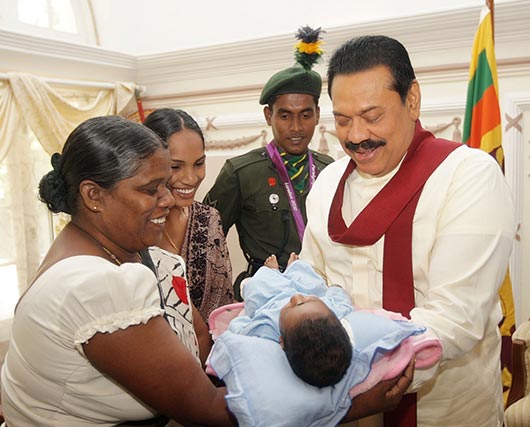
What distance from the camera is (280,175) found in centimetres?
292

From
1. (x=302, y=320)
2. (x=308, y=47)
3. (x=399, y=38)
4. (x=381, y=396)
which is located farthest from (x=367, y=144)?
(x=399, y=38)

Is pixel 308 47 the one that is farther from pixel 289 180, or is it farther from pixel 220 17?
pixel 220 17

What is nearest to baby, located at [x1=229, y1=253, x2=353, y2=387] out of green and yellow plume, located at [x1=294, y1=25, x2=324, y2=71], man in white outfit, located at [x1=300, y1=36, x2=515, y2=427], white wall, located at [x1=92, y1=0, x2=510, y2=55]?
man in white outfit, located at [x1=300, y1=36, x2=515, y2=427]

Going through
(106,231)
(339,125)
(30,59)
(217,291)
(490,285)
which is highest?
(30,59)

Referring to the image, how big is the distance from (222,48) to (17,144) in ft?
5.12

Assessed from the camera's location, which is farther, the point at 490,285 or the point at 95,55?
the point at 95,55

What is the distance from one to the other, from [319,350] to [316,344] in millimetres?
21

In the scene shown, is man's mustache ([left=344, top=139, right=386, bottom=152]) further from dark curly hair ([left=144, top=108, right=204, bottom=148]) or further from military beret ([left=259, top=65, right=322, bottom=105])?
military beret ([left=259, top=65, right=322, bottom=105])

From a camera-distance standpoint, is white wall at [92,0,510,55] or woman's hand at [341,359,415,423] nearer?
woman's hand at [341,359,415,423]

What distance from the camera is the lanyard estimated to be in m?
2.85

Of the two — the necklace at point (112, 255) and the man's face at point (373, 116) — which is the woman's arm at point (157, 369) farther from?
the man's face at point (373, 116)

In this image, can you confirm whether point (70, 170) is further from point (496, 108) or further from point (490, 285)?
point (496, 108)

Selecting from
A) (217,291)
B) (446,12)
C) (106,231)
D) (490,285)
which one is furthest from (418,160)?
(446,12)

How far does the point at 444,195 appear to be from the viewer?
156 centimetres
